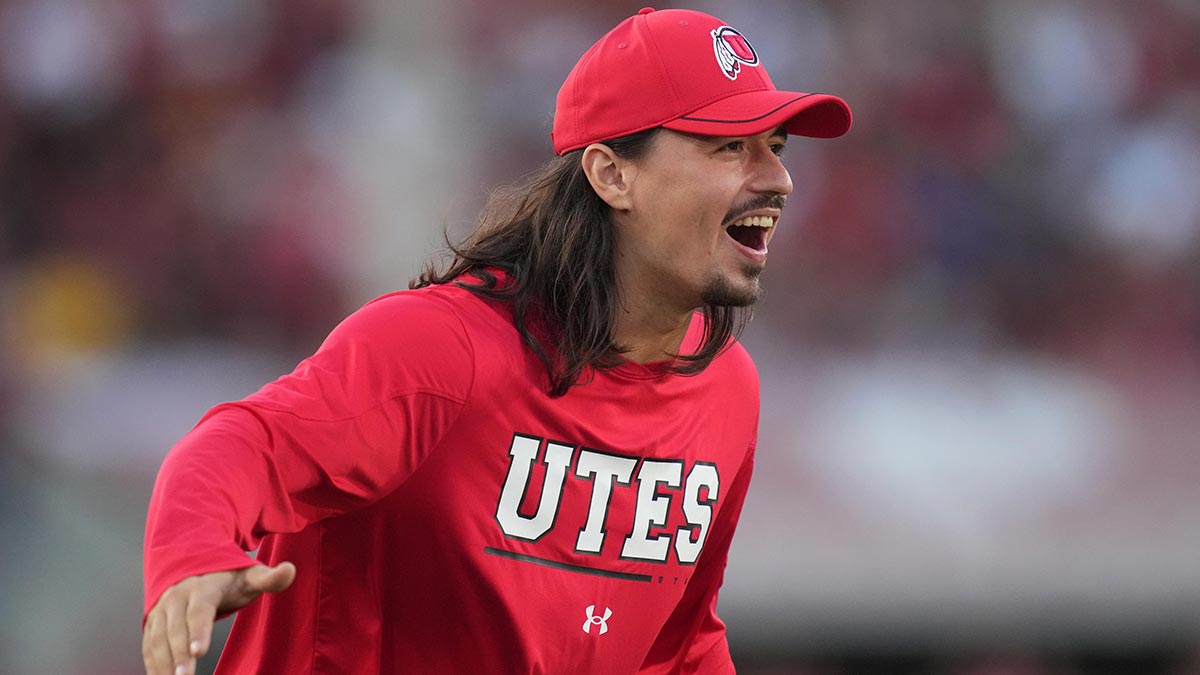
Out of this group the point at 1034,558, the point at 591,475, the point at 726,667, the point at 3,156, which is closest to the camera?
the point at 591,475

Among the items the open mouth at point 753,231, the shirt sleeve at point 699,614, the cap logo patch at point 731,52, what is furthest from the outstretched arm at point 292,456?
the shirt sleeve at point 699,614

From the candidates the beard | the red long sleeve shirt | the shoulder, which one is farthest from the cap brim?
the shoulder

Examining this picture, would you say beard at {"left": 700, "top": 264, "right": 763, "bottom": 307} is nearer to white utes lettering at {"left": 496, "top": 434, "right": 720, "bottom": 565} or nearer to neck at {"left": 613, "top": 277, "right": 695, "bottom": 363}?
neck at {"left": 613, "top": 277, "right": 695, "bottom": 363}

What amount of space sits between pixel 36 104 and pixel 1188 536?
596 cm

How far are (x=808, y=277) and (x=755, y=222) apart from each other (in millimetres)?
4847

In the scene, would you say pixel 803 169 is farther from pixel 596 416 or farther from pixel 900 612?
pixel 596 416

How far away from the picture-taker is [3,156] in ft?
26.3

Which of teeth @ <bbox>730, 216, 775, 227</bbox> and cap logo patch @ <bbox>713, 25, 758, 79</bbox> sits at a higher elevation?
cap logo patch @ <bbox>713, 25, 758, 79</bbox>

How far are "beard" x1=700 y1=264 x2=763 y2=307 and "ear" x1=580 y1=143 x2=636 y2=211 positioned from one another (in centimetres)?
23

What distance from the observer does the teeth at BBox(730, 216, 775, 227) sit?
A: 3120mm

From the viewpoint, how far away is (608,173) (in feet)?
10.5

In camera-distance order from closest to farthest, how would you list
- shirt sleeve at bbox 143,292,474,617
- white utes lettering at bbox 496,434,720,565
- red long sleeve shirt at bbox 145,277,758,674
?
shirt sleeve at bbox 143,292,474,617
red long sleeve shirt at bbox 145,277,758,674
white utes lettering at bbox 496,434,720,565

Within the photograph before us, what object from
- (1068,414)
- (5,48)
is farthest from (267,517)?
(5,48)

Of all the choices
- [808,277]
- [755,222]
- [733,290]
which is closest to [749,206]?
[755,222]
